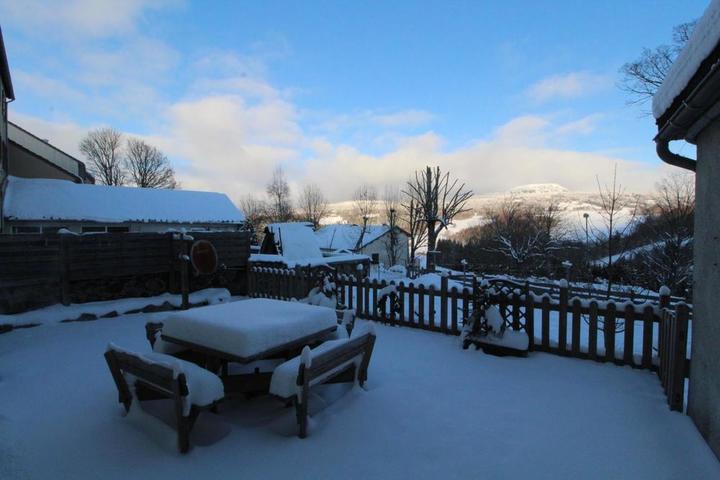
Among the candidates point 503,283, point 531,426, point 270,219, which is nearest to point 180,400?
point 531,426

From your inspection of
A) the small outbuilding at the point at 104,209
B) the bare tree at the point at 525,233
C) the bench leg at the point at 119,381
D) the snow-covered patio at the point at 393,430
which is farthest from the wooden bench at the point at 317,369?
the bare tree at the point at 525,233

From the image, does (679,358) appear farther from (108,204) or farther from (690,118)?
(108,204)

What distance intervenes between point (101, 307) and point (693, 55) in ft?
30.0

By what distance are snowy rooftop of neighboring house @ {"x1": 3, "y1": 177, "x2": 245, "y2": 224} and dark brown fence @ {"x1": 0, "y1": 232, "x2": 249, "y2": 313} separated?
12.8m

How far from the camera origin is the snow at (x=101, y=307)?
21.2 ft

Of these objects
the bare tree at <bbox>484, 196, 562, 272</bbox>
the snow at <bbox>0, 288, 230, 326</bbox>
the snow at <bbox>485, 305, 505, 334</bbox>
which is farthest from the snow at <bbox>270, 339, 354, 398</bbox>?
the bare tree at <bbox>484, 196, 562, 272</bbox>

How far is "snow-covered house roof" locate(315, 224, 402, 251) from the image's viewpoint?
129 ft

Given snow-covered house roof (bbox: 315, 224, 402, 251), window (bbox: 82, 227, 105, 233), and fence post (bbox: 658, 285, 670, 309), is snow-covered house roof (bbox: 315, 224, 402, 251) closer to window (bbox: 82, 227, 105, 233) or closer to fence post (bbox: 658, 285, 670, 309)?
window (bbox: 82, 227, 105, 233)

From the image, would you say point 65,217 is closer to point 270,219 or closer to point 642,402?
point 642,402

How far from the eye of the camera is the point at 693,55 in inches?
95.7

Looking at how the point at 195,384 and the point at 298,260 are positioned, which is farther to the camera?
the point at 298,260

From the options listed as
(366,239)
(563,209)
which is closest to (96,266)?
(366,239)

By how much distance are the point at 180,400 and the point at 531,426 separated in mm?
2819

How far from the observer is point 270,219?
46.3m
